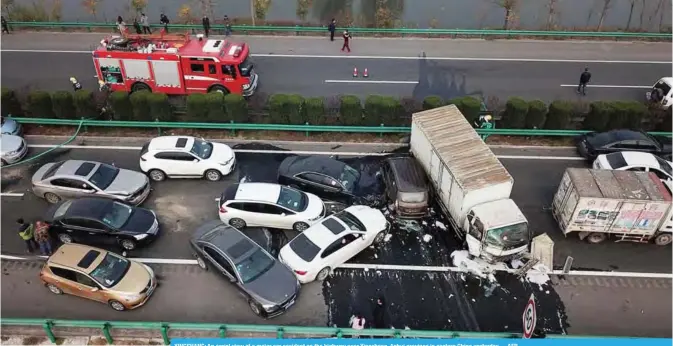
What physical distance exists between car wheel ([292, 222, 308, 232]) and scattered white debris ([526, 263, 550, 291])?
21.0 feet

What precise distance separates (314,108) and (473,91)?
26.0 feet

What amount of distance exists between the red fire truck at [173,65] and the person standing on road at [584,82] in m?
14.4

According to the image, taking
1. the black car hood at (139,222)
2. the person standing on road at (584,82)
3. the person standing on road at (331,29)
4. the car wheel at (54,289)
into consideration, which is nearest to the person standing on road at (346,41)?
the person standing on road at (331,29)

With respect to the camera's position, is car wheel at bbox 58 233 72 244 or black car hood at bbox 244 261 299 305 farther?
car wheel at bbox 58 233 72 244

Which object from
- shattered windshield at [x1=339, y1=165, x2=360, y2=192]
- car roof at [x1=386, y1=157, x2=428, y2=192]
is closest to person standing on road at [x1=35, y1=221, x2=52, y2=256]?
shattered windshield at [x1=339, y1=165, x2=360, y2=192]

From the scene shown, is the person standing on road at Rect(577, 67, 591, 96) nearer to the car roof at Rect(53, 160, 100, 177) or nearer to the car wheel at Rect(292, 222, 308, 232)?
the car wheel at Rect(292, 222, 308, 232)

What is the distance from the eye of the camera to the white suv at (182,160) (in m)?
16.9

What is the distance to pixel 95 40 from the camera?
2700cm

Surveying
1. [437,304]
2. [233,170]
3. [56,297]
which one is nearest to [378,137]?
[233,170]

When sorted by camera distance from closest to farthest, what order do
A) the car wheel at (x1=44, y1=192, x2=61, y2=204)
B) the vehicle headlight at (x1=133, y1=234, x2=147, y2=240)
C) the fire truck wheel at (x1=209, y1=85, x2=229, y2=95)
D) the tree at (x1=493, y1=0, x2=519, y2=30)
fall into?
1. the vehicle headlight at (x1=133, y1=234, x2=147, y2=240)
2. the car wheel at (x1=44, y1=192, x2=61, y2=204)
3. the fire truck wheel at (x1=209, y1=85, x2=229, y2=95)
4. the tree at (x1=493, y1=0, x2=519, y2=30)

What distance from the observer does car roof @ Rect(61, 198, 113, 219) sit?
1442cm

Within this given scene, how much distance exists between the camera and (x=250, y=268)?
13.2m

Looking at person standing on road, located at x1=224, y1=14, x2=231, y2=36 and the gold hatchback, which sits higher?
person standing on road, located at x1=224, y1=14, x2=231, y2=36

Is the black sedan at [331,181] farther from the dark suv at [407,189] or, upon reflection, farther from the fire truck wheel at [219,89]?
the fire truck wheel at [219,89]
